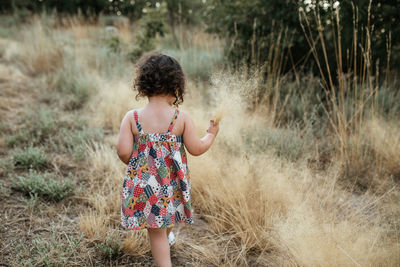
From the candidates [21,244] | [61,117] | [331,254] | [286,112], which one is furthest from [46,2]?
[331,254]

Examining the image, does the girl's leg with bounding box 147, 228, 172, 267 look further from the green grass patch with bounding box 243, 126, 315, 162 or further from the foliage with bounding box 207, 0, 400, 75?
the foliage with bounding box 207, 0, 400, 75

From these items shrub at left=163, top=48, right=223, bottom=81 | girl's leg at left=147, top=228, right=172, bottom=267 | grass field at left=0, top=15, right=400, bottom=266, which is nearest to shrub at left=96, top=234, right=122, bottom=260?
grass field at left=0, top=15, right=400, bottom=266

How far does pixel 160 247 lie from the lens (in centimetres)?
179

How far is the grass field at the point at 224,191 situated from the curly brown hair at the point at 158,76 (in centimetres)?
35

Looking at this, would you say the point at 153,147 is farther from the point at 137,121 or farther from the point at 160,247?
the point at 160,247

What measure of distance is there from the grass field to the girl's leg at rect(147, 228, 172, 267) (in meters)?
0.25

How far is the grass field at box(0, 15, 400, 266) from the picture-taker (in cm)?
189

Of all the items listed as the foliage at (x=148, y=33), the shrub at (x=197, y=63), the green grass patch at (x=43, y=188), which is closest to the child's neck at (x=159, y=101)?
the green grass patch at (x=43, y=188)

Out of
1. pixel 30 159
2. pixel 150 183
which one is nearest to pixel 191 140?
pixel 150 183

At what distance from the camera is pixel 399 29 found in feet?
12.3

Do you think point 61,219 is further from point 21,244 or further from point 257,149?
point 257,149

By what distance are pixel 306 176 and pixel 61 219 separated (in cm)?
196

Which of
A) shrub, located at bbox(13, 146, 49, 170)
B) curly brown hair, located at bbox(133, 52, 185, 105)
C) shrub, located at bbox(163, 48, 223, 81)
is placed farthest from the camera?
shrub, located at bbox(163, 48, 223, 81)

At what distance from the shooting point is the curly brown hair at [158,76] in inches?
66.5
